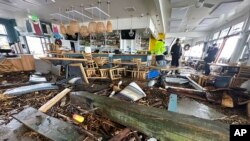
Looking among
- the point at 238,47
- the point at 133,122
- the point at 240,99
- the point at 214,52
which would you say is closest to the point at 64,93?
the point at 133,122

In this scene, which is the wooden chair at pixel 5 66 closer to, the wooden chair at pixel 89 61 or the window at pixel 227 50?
the wooden chair at pixel 89 61

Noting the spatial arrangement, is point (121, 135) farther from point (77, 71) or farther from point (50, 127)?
point (77, 71)

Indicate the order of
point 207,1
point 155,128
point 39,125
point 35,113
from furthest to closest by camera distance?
point 207,1
point 35,113
point 39,125
point 155,128

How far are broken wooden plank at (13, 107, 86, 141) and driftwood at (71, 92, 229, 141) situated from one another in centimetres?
58

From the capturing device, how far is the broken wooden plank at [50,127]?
151 centimetres

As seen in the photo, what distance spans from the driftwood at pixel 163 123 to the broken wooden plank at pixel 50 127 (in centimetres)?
58

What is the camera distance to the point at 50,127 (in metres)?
1.69

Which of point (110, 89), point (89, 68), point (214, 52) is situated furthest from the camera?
point (214, 52)

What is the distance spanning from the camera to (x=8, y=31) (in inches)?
302

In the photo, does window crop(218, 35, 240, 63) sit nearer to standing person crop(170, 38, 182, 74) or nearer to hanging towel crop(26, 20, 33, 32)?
standing person crop(170, 38, 182, 74)

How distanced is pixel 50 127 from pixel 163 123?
161 centimetres

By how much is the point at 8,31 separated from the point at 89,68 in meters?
7.26

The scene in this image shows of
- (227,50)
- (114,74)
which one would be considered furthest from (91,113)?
(227,50)

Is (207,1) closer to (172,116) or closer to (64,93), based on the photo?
(172,116)
